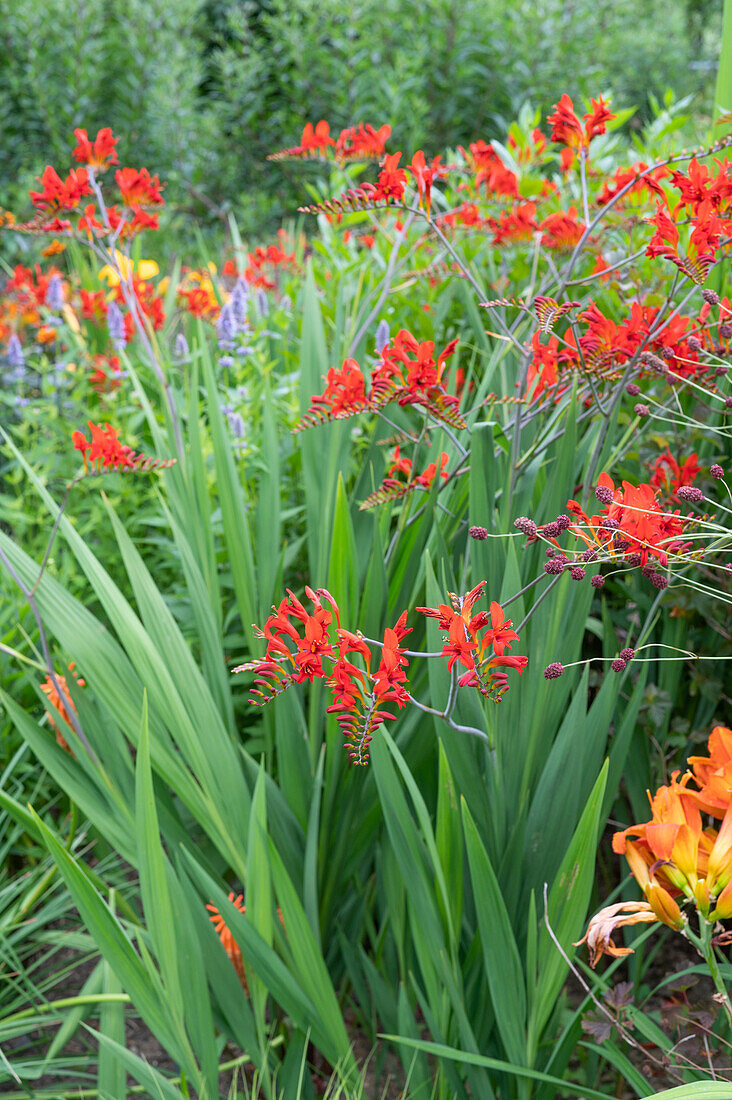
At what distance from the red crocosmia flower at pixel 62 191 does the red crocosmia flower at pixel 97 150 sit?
0.26 ft

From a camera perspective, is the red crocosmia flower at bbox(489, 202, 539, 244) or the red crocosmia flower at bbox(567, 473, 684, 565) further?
the red crocosmia flower at bbox(489, 202, 539, 244)

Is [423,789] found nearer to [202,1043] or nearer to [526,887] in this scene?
[526,887]

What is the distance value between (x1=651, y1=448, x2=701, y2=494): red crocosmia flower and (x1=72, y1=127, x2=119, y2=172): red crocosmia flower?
43.1 inches

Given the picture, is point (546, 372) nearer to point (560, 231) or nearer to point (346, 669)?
point (560, 231)

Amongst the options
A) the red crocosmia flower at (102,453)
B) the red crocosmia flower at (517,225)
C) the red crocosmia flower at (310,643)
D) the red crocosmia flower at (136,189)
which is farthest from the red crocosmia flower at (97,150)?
the red crocosmia flower at (310,643)

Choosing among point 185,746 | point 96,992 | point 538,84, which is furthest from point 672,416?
point 538,84

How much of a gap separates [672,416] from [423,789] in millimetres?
696

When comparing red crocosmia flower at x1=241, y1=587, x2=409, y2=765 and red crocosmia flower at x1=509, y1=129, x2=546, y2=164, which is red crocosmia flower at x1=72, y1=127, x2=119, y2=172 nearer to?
red crocosmia flower at x1=509, y1=129, x2=546, y2=164

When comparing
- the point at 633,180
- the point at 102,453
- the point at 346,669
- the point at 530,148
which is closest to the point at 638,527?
the point at 346,669

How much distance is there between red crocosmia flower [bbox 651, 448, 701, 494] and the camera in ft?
3.79

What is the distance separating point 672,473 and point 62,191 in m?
Answer: 1.08

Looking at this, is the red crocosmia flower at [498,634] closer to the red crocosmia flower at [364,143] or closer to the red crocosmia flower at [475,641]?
the red crocosmia flower at [475,641]

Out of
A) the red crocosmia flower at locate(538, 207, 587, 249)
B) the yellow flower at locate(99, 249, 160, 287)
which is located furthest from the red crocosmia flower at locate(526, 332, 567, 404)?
the yellow flower at locate(99, 249, 160, 287)

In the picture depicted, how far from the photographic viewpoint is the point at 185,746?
1.13 meters
